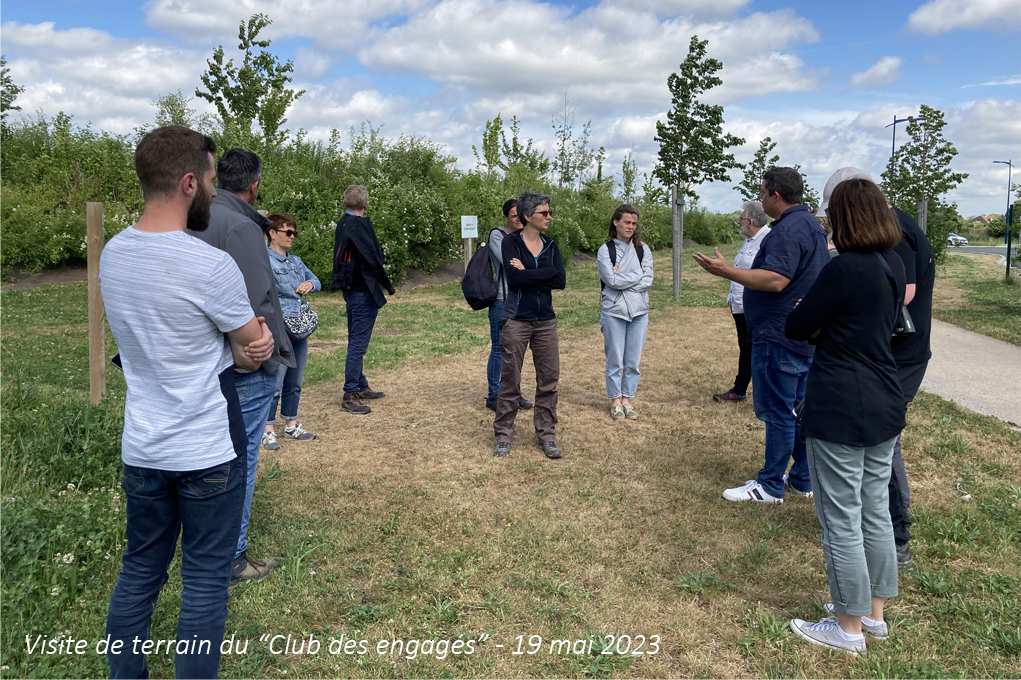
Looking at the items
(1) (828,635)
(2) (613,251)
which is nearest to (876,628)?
(1) (828,635)

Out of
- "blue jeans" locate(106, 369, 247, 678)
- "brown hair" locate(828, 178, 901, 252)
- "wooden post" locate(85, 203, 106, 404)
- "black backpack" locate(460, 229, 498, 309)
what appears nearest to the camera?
"blue jeans" locate(106, 369, 247, 678)

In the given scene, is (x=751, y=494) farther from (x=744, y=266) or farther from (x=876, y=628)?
(x=744, y=266)

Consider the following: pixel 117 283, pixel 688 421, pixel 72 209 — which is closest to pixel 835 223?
pixel 117 283

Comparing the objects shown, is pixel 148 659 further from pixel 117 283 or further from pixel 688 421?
pixel 688 421

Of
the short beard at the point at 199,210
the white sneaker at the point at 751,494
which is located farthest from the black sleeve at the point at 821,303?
the short beard at the point at 199,210

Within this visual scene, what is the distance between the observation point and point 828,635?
3252 mm

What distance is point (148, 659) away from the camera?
311 centimetres

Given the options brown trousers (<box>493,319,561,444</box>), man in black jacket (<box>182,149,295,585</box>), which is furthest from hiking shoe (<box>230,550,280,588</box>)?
brown trousers (<box>493,319,561,444</box>)

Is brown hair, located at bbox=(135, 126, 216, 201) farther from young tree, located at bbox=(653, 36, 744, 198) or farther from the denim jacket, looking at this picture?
young tree, located at bbox=(653, 36, 744, 198)

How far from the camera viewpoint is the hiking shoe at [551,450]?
5.90 meters

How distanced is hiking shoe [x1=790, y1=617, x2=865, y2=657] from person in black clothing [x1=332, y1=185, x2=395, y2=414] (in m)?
4.91

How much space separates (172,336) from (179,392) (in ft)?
0.64

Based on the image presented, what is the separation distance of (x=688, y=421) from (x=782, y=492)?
206 centimetres

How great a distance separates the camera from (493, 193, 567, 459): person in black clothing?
576cm
